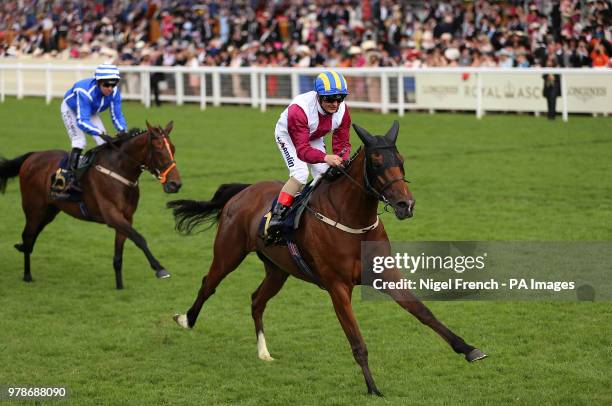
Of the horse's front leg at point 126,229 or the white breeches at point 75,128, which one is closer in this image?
the horse's front leg at point 126,229

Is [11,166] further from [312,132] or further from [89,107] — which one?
[312,132]

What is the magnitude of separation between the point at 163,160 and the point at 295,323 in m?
2.35

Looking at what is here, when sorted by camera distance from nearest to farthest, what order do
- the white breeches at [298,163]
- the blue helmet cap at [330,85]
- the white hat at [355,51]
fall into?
the blue helmet cap at [330,85] → the white breeches at [298,163] → the white hat at [355,51]

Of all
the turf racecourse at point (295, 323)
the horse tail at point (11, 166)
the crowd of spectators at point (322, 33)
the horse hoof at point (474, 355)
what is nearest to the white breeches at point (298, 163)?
the turf racecourse at point (295, 323)

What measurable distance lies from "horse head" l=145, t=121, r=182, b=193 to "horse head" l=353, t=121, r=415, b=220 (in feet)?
11.9

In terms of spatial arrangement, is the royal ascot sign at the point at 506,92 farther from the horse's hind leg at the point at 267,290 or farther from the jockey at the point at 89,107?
the horse's hind leg at the point at 267,290

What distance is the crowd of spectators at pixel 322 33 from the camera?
21.2 meters

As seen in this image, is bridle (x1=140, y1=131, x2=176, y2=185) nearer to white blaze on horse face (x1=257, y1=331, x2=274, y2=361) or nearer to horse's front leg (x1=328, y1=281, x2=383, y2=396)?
white blaze on horse face (x1=257, y1=331, x2=274, y2=361)

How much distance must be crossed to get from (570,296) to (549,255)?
52.2 inches

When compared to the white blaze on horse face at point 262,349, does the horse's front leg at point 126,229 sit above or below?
above

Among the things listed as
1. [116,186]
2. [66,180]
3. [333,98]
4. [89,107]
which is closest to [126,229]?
[116,186]

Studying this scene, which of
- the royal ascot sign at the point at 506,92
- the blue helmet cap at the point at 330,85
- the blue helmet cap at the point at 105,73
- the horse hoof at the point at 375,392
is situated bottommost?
the royal ascot sign at the point at 506,92

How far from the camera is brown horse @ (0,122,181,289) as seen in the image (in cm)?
929

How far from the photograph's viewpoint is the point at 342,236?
20.2 feet
